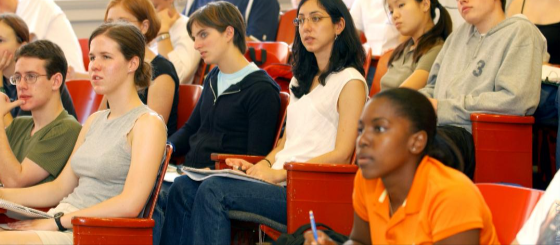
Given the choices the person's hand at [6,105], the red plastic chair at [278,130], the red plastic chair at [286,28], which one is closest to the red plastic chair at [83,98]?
the person's hand at [6,105]

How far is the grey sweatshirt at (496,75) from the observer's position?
9.33ft

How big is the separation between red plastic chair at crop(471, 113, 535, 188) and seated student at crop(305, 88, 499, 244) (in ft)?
2.81

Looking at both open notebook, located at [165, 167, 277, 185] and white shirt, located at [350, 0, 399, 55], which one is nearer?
open notebook, located at [165, 167, 277, 185]

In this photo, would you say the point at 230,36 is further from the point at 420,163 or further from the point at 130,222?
the point at 420,163

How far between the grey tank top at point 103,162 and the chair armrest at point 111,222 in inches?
13.9

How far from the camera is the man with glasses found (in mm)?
2945

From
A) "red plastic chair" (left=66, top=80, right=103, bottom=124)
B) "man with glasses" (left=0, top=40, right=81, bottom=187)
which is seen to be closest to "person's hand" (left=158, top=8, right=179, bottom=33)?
"red plastic chair" (left=66, top=80, right=103, bottom=124)

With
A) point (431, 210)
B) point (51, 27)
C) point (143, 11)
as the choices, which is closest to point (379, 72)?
point (143, 11)

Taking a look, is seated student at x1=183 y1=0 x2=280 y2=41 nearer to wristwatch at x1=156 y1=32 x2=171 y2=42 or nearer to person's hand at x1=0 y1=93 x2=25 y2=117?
wristwatch at x1=156 y1=32 x2=171 y2=42

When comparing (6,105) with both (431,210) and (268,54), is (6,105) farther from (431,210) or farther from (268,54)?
(431,210)

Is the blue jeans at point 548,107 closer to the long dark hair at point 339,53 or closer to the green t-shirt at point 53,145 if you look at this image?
the long dark hair at point 339,53

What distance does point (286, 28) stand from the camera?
5430 mm

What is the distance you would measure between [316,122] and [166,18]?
6.91 feet

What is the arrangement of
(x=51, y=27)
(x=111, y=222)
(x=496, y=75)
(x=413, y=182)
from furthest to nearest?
(x=51, y=27) < (x=496, y=75) < (x=111, y=222) < (x=413, y=182)
